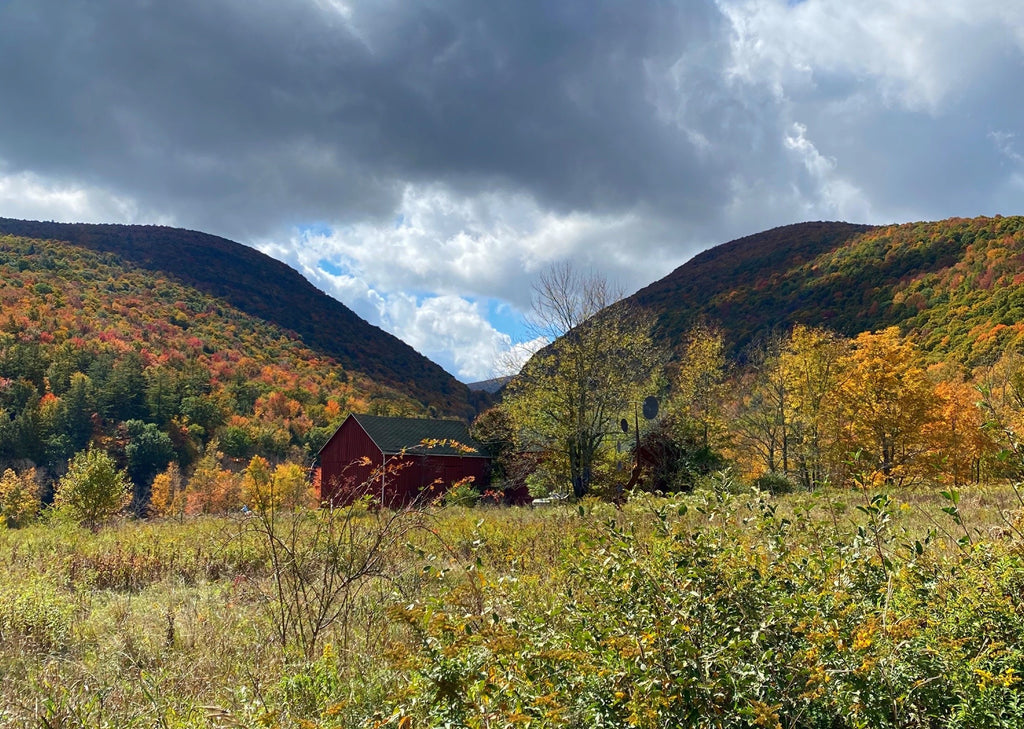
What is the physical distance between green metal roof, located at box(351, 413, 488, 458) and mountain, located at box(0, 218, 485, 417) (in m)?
73.3

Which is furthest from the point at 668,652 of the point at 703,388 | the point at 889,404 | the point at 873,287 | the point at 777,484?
the point at 873,287

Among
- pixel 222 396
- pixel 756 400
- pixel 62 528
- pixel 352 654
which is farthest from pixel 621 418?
pixel 222 396

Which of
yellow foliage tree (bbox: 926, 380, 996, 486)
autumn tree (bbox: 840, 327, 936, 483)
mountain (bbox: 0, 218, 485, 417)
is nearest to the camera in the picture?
yellow foliage tree (bbox: 926, 380, 996, 486)

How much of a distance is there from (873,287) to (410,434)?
76922 mm

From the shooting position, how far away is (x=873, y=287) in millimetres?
84062

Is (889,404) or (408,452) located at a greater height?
(889,404)

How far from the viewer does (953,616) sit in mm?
2463

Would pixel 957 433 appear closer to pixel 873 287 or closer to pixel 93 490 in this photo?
pixel 93 490

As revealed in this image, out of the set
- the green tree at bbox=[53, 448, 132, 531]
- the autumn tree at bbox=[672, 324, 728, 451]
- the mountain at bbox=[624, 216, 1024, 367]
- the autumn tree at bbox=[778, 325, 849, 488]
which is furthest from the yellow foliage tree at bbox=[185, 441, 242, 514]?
the mountain at bbox=[624, 216, 1024, 367]

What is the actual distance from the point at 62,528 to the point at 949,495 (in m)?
13.8

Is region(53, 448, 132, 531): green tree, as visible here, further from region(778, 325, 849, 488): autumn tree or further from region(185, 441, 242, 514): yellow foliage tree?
region(778, 325, 849, 488): autumn tree

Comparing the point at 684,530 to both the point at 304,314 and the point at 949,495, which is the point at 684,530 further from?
the point at 304,314

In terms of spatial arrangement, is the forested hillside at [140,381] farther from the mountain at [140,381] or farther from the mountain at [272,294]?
the mountain at [272,294]

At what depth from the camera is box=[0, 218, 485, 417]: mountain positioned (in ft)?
417
